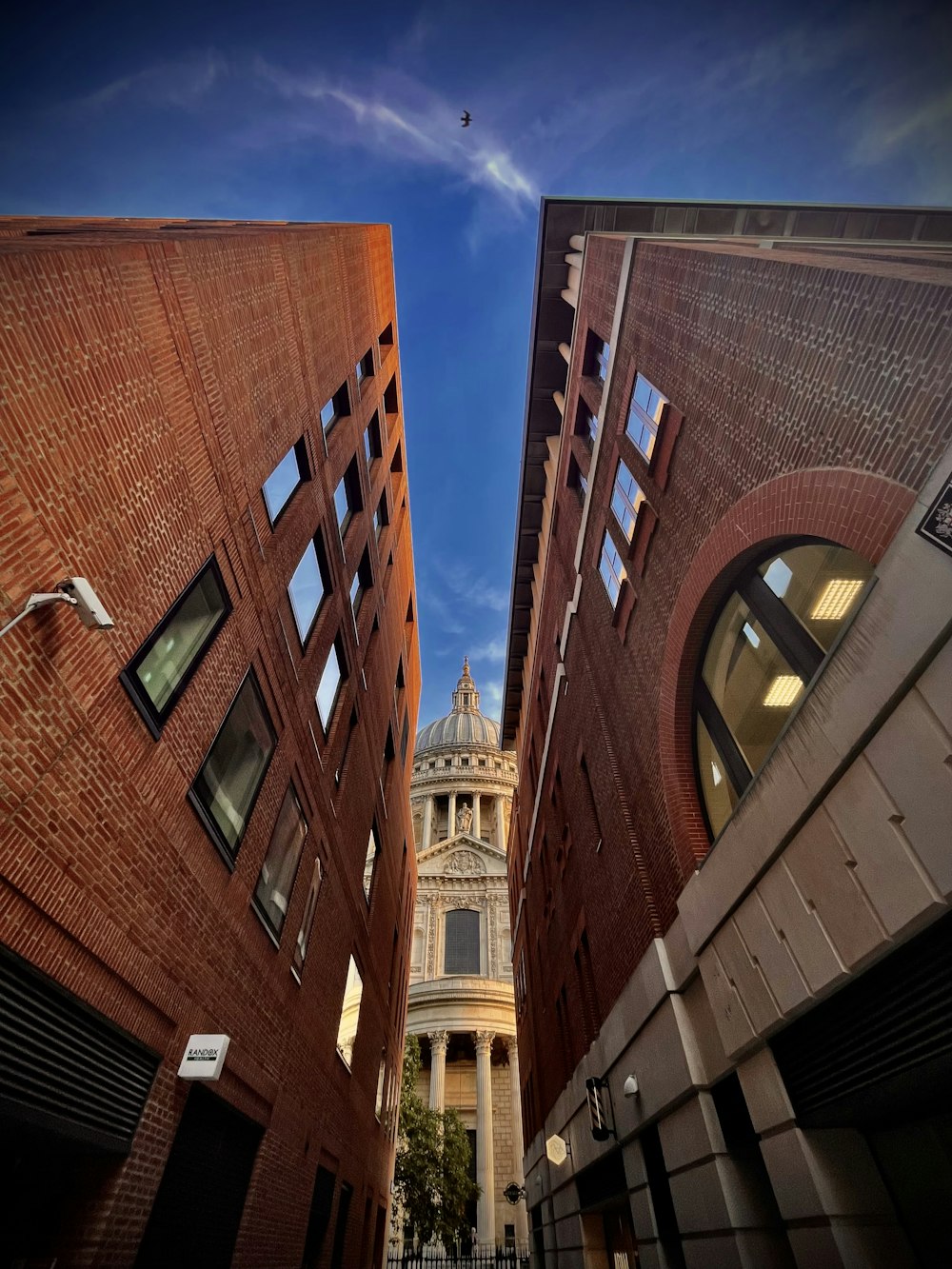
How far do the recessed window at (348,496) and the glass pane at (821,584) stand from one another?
1058cm

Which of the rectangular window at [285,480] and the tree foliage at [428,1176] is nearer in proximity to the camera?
the rectangular window at [285,480]

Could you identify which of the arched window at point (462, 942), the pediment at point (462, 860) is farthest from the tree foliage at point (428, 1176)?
the pediment at point (462, 860)

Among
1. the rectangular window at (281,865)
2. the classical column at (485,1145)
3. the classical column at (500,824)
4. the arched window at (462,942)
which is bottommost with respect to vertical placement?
the rectangular window at (281,865)

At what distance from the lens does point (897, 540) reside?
4.49 m

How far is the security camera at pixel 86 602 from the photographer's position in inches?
191

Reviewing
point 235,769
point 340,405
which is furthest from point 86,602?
point 340,405

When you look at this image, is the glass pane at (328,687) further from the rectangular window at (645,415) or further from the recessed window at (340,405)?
the rectangular window at (645,415)

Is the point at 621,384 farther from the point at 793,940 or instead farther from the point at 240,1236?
the point at 240,1236

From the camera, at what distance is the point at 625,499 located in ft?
39.3

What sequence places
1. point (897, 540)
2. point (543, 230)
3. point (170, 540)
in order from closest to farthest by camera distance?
point (897, 540), point (170, 540), point (543, 230)

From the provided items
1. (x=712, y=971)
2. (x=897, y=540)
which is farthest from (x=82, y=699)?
(x=712, y=971)

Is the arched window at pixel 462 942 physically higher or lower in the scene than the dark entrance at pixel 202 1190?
higher

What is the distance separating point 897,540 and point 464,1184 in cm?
3532

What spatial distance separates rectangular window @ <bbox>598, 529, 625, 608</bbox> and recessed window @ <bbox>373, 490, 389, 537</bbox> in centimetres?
766
